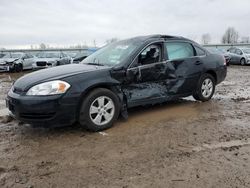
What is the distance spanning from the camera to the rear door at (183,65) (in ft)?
21.0

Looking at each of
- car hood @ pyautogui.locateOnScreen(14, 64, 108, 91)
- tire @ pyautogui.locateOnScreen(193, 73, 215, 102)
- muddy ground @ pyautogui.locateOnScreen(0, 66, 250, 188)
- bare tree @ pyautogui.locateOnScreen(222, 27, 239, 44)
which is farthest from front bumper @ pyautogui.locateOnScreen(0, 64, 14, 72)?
bare tree @ pyautogui.locateOnScreen(222, 27, 239, 44)

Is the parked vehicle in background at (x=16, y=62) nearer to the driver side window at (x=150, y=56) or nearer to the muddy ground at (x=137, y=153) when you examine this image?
the muddy ground at (x=137, y=153)

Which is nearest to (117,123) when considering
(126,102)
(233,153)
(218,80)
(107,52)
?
(126,102)

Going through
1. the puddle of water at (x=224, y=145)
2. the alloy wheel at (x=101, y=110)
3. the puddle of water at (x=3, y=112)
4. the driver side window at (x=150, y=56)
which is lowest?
the puddle of water at (x=224, y=145)

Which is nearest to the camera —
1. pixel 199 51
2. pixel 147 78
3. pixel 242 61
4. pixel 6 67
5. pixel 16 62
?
pixel 147 78

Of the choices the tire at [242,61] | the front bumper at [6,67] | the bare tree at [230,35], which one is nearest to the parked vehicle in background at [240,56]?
the tire at [242,61]

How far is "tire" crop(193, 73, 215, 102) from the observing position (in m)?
7.14

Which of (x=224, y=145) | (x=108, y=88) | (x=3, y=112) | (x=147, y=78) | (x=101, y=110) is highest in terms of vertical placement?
(x=147, y=78)

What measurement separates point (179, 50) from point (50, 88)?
312cm

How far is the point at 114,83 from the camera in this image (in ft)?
17.6

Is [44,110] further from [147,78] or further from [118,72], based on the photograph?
[147,78]

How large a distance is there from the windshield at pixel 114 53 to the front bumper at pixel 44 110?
134 centimetres

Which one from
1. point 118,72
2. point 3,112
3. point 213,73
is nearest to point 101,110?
point 118,72

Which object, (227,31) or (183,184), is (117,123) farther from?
(227,31)
